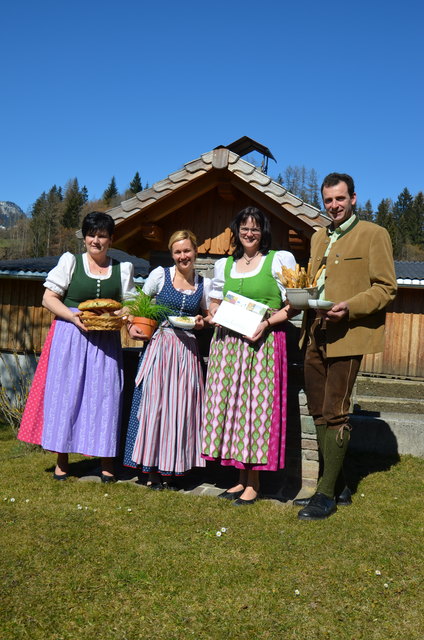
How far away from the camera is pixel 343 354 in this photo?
3543 millimetres

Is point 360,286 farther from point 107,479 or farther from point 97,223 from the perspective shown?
point 107,479

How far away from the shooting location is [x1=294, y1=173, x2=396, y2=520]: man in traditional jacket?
3.48 m

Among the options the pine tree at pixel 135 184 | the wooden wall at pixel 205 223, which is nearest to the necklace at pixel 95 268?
the wooden wall at pixel 205 223

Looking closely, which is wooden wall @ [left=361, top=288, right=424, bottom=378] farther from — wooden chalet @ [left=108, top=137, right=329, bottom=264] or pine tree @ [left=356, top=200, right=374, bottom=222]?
pine tree @ [left=356, top=200, right=374, bottom=222]

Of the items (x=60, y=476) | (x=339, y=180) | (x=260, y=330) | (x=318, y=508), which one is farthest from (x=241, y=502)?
(x=339, y=180)

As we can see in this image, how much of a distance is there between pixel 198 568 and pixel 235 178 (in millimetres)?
3431

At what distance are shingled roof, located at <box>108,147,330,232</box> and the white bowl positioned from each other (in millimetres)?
1196

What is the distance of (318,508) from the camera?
141 inches

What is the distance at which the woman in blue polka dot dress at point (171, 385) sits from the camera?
13.2 ft

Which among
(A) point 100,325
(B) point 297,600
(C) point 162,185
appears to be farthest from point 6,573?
(C) point 162,185

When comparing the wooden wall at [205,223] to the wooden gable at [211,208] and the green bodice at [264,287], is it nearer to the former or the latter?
the wooden gable at [211,208]

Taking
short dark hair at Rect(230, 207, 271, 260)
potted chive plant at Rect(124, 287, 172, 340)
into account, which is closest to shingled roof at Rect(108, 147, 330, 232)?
short dark hair at Rect(230, 207, 271, 260)

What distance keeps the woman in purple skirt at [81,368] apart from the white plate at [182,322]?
0.53 m

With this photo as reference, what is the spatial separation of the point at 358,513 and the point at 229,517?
87 centimetres
